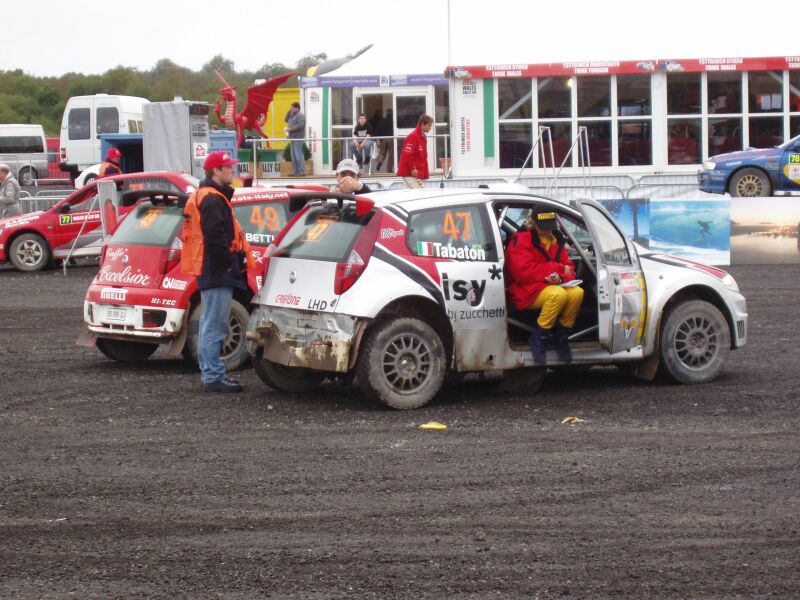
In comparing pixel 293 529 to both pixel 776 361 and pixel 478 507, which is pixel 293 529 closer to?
pixel 478 507

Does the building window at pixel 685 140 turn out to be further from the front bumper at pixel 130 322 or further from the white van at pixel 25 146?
the white van at pixel 25 146

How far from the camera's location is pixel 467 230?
989 cm

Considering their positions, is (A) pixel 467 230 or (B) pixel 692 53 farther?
(B) pixel 692 53

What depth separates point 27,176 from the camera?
4812cm

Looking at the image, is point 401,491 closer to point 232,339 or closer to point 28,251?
point 232,339

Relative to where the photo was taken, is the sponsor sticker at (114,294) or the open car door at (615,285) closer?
the open car door at (615,285)

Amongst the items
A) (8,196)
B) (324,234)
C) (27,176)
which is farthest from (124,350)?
(27,176)

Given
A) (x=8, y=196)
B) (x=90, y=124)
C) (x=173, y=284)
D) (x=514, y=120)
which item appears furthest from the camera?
(x=90, y=124)

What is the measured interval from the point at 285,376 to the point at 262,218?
2188 mm

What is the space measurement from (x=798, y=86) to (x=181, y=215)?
63.2 feet

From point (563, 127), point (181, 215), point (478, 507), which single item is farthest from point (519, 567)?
point (563, 127)

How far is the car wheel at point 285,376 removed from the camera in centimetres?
1037

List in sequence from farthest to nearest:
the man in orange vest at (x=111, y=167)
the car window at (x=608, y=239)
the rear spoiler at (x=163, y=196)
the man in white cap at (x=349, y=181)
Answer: the man in orange vest at (x=111, y=167) → the man in white cap at (x=349, y=181) → the rear spoiler at (x=163, y=196) → the car window at (x=608, y=239)

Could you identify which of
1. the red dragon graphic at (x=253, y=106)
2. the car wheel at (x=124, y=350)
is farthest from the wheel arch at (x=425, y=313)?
the red dragon graphic at (x=253, y=106)
